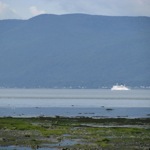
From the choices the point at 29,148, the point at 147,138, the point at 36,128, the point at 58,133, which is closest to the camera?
the point at 29,148

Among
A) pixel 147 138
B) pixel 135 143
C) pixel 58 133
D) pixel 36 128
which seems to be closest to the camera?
pixel 135 143

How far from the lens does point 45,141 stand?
45188mm

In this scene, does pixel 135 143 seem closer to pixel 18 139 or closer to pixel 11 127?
pixel 18 139

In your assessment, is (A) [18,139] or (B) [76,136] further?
(B) [76,136]

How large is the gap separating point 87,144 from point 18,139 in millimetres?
6461

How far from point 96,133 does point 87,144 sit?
32.5 feet

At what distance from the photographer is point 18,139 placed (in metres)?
46.5

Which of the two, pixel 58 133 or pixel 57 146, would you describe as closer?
pixel 57 146

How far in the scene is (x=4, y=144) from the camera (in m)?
43.1

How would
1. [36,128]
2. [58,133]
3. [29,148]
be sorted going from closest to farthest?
[29,148] < [58,133] < [36,128]

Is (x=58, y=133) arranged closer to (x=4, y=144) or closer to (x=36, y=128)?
(x=36, y=128)

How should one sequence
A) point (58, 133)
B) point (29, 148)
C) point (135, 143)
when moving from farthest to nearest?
point (58, 133), point (135, 143), point (29, 148)

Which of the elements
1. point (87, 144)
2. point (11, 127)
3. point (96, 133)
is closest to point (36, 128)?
point (11, 127)

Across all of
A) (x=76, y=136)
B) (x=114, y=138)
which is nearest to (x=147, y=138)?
(x=114, y=138)
